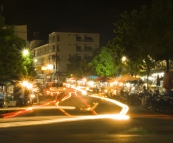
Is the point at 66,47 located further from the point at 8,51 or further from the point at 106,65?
the point at 8,51

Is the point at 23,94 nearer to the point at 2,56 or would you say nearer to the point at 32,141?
the point at 2,56

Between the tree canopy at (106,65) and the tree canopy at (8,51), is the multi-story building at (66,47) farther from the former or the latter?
the tree canopy at (8,51)

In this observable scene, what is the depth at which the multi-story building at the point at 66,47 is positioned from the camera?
418 feet

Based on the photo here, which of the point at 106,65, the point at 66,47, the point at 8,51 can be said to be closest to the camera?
the point at 8,51

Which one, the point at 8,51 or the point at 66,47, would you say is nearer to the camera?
the point at 8,51

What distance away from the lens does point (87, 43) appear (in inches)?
5128

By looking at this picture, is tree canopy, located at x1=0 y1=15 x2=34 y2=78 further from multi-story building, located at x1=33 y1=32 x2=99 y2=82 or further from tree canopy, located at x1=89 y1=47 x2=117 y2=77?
multi-story building, located at x1=33 y1=32 x2=99 y2=82

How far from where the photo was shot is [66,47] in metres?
129

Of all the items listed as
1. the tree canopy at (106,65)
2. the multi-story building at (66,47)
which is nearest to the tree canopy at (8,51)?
the tree canopy at (106,65)

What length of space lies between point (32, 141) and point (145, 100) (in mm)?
19630

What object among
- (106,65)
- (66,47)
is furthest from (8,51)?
(66,47)

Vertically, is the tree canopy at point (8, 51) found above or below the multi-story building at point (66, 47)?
below

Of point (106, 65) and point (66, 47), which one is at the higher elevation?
Answer: point (66, 47)

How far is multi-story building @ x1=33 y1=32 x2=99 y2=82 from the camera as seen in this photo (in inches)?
5015
